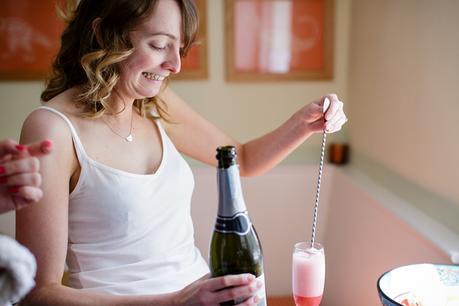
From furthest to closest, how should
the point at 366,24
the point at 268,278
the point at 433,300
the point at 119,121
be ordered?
the point at 268,278 < the point at 366,24 < the point at 119,121 < the point at 433,300

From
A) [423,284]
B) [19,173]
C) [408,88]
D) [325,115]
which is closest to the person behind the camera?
[19,173]

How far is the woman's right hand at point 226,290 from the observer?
758mm

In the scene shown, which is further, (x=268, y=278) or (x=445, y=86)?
(x=268, y=278)

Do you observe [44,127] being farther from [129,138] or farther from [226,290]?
[226,290]

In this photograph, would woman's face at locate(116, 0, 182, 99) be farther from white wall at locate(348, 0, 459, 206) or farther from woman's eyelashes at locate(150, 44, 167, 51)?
white wall at locate(348, 0, 459, 206)

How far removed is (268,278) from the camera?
7.47ft

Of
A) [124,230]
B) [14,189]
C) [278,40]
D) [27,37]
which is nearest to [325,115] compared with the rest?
[124,230]

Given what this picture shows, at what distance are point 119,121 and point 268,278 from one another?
4.16ft

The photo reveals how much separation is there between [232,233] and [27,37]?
1696mm

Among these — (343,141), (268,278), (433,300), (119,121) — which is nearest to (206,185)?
(268,278)

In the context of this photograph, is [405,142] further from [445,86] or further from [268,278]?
[268,278]

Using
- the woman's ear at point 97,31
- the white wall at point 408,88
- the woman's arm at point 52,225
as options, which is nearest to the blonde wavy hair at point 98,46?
the woman's ear at point 97,31

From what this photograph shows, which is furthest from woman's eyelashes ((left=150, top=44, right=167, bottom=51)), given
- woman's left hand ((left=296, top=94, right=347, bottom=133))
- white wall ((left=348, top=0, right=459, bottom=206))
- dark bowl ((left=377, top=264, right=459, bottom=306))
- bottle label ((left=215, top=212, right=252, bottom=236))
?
white wall ((left=348, top=0, right=459, bottom=206))

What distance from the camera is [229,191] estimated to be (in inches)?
31.2
